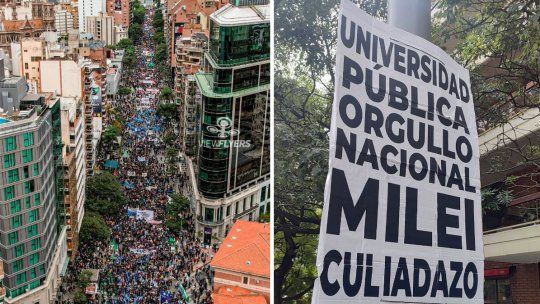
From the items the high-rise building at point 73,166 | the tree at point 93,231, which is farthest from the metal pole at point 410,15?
the tree at point 93,231

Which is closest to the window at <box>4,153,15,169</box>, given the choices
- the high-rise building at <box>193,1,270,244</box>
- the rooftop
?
the high-rise building at <box>193,1,270,244</box>

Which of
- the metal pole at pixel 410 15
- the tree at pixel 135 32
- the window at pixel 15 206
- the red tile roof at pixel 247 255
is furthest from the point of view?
the tree at pixel 135 32

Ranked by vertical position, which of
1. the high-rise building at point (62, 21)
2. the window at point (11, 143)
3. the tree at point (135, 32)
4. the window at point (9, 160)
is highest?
the tree at point (135, 32)

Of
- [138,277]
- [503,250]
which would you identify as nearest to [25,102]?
[138,277]

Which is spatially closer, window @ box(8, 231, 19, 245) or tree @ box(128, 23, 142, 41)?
window @ box(8, 231, 19, 245)

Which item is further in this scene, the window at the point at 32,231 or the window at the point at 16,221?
the window at the point at 32,231

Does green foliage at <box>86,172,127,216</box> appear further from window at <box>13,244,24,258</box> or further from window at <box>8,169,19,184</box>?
window at <box>8,169,19,184</box>

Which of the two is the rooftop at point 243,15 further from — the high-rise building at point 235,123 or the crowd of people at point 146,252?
Answer: the crowd of people at point 146,252

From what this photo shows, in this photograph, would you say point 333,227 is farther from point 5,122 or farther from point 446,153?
point 5,122
